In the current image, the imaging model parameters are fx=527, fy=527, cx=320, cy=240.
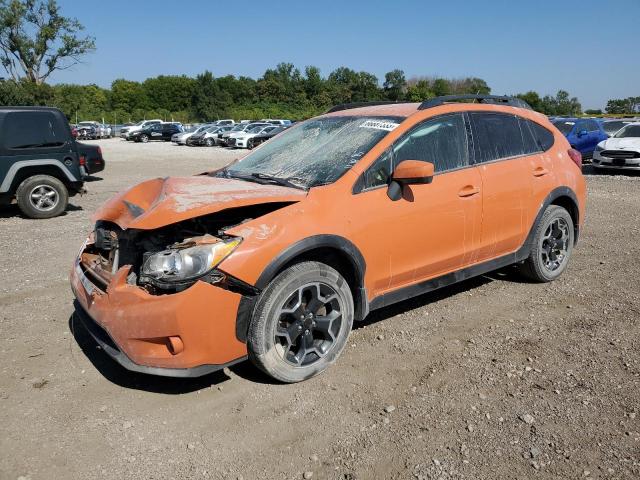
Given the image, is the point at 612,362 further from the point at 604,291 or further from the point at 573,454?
the point at 604,291

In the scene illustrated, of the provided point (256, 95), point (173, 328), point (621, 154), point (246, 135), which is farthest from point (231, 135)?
point (256, 95)

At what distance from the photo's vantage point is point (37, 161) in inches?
354

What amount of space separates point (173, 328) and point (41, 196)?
7.65 meters

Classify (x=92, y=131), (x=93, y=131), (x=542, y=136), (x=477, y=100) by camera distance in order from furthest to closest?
(x=93, y=131)
(x=92, y=131)
(x=542, y=136)
(x=477, y=100)

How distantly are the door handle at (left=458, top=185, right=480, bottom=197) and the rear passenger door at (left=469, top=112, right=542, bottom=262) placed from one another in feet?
0.35

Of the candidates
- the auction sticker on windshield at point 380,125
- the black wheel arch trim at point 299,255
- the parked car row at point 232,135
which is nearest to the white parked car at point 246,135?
the parked car row at point 232,135

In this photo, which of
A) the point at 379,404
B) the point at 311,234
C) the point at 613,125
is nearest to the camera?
the point at 379,404

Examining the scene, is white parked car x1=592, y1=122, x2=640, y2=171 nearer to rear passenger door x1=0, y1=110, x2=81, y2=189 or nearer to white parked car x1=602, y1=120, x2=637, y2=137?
white parked car x1=602, y1=120, x2=637, y2=137

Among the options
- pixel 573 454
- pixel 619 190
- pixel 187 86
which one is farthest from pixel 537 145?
pixel 187 86

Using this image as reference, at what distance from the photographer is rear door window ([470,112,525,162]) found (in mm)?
4402

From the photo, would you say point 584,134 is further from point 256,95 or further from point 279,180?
point 256,95

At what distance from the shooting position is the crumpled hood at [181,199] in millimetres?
3061

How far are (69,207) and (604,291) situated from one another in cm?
950

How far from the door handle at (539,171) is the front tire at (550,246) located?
36 cm
